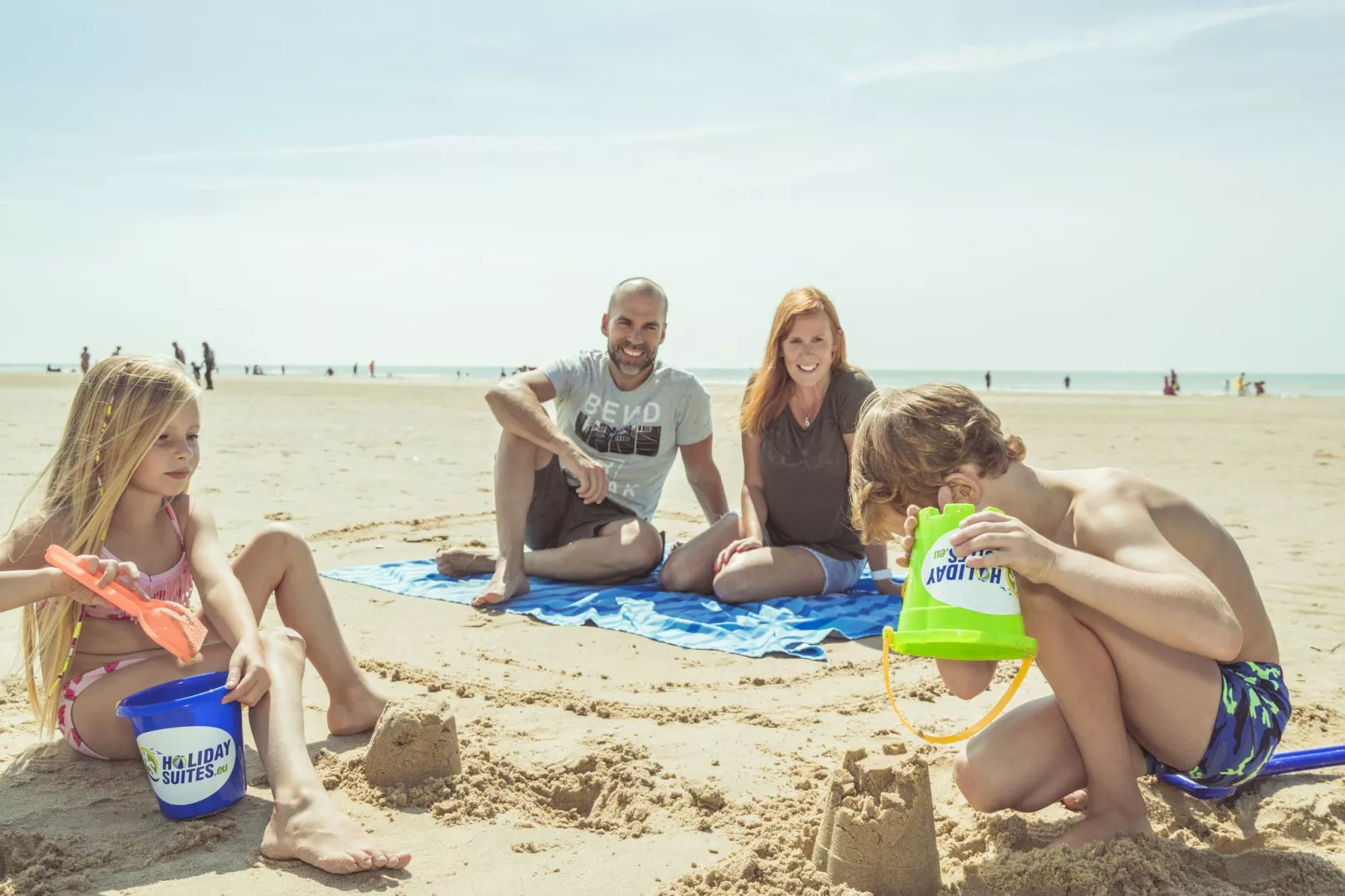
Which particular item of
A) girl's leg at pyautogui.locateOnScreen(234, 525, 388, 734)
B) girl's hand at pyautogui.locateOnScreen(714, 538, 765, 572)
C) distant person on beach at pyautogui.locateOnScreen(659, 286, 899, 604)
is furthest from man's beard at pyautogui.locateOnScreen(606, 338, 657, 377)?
girl's leg at pyautogui.locateOnScreen(234, 525, 388, 734)

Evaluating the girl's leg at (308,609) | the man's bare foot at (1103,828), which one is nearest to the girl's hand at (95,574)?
the girl's leg at (308,609)

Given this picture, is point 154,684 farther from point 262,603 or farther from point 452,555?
point 452,555

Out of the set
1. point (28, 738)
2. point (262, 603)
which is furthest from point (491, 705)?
point (28, 738)

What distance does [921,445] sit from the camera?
7.54 ft

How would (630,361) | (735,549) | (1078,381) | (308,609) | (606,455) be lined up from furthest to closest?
(1078,381)
(606,455)
(630,361)
(735,549)
(308,609)

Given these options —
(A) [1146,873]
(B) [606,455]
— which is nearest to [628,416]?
(B) [606,455]

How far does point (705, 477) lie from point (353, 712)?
2859 millimetres

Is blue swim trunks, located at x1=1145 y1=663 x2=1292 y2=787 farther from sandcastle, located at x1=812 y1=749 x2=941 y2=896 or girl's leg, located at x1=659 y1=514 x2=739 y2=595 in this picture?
girl's leg, located at x1=659 y1=514 x2=739 y2=595

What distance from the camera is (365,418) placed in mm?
16922

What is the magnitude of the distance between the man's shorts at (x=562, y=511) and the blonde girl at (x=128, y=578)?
2.61 metres

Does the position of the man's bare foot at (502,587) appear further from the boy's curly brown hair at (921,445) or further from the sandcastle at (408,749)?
the boy's curly brown hair at (921,445)

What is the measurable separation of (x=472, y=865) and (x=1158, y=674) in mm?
1523

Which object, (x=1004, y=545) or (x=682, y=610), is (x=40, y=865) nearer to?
(x=1004, y=545)

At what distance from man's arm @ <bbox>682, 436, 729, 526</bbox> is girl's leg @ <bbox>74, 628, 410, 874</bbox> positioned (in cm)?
305
